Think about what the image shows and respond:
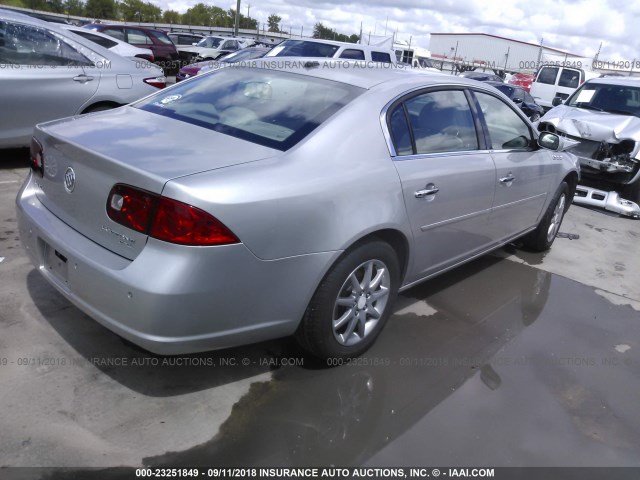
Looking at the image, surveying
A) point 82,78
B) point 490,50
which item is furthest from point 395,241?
point 490,50

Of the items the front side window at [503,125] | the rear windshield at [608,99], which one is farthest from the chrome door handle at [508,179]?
the rear windshield at [608,99]

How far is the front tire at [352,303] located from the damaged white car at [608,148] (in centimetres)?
557

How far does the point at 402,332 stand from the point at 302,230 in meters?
1.39

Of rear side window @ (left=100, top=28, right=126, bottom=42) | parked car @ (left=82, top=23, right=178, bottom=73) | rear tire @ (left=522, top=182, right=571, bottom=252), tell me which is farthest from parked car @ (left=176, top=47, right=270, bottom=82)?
rear tire @ (left=522, top=182, right=571, bottom=252)

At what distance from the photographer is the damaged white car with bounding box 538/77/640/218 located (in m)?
7.45

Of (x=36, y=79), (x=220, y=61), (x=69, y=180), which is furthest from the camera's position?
(x=220, y=61)

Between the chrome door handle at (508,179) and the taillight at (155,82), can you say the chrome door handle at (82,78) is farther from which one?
the chrome door handle at (508,179)

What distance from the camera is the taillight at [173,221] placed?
219 centimetres

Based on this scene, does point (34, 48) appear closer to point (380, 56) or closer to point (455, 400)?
point (455, 400)

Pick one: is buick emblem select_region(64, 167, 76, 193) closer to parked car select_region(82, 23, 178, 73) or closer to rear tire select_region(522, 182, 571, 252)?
rear tire select_region(522, 182, 571, 252)

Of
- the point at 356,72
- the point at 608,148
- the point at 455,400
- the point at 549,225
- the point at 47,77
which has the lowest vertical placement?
the point at 455,400

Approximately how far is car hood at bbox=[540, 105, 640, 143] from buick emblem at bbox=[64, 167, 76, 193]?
23.6 feet

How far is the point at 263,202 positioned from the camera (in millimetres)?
2338

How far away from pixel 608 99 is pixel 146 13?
75.8 m
